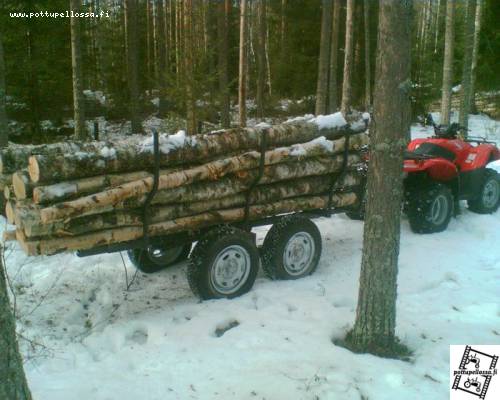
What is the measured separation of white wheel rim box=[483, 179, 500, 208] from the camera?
9016mm

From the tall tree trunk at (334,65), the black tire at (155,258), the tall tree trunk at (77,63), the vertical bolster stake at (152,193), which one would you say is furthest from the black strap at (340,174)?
the tall tree trunk at (334,65)

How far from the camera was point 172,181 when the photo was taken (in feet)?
17.1

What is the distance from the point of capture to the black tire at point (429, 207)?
25.6 feet

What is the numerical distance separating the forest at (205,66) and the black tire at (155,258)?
5.93 metres

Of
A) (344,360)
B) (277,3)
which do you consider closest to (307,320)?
(344,360)

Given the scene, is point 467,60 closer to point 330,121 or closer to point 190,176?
point 330,121

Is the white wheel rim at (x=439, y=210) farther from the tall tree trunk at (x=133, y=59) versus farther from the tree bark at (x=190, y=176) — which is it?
the tall tree trunk at (x=133, y=59)

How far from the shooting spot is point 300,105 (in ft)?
82.5

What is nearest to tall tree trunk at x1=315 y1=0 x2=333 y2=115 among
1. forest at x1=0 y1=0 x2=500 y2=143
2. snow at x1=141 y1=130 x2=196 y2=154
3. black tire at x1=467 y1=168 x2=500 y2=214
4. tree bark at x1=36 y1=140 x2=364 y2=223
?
forest at x1=0 y1=0 x2=500 y2=143

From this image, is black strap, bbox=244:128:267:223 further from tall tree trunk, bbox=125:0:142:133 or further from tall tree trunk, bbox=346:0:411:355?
tall tree trunk, bbox=125:0:142:133

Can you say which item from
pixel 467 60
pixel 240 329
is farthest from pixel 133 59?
pixel 240 329

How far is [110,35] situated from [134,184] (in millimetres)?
23349

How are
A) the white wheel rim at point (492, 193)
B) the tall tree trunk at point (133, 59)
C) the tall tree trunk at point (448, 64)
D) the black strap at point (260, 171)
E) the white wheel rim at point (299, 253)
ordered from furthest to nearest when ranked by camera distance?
the tall tree trunk at point (133, 59)
the tall tree trunk at point (448, 64)
the white wheel rim at point (492, 193)
the white wheel rim at point (299, 253)
the black strap at point (260, 171)

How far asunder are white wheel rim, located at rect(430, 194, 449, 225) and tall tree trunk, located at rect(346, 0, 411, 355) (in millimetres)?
3841
